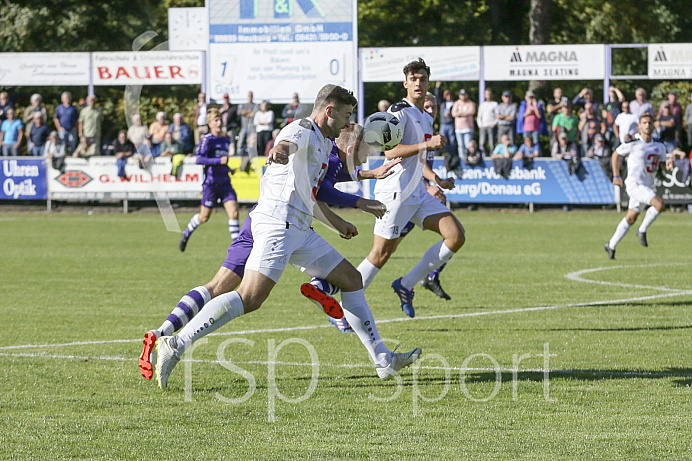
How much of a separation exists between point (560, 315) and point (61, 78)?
75.7 feet

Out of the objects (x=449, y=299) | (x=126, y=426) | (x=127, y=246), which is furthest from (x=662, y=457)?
(x=127, y=246)

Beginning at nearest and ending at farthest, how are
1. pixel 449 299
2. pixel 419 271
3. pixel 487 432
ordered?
pixel 487 432 → pixel 419 271 → pixel 449 299

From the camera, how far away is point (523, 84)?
37.2 m

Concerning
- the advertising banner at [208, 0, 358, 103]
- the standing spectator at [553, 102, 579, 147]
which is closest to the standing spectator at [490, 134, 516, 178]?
the standing spectator at [553, 102, 579, 147]

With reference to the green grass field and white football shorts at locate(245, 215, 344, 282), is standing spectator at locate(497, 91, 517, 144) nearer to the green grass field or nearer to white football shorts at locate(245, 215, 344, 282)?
the green grass field

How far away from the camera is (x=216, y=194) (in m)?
17.3

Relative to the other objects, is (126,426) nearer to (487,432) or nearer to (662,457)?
(487,432)

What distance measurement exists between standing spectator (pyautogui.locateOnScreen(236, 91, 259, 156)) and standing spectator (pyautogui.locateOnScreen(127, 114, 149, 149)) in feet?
9.21

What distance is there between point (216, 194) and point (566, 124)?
12504mm

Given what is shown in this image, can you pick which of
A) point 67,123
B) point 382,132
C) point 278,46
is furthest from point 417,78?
point 67,123

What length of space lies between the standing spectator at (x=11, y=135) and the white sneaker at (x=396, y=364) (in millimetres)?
24202

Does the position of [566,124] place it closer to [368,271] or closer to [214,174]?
[214,174]

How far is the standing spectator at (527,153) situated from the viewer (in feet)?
87.1

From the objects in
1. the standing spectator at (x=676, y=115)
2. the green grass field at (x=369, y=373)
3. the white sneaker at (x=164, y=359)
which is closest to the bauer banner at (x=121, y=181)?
the standing spectator at (x=676, y=115)
